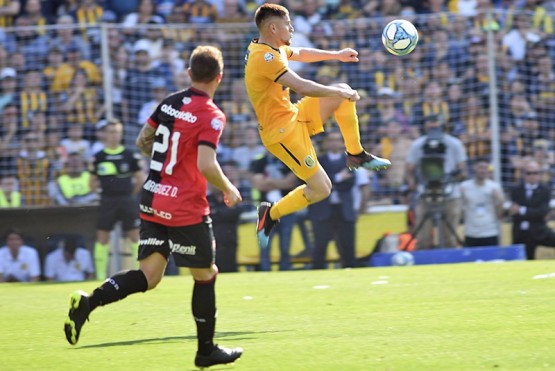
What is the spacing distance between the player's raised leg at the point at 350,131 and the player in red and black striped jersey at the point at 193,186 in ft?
11.8

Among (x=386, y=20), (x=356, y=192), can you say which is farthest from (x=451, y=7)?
(x=356, y=192)

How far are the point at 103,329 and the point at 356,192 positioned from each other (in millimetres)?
7386

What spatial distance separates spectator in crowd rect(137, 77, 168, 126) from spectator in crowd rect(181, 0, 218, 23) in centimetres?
249

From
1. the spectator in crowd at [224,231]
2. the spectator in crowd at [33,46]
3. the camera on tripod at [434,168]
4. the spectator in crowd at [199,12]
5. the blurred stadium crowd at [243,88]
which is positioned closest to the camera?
the spectator in crowd at [224,231]

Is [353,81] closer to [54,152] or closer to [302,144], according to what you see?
[54,152]

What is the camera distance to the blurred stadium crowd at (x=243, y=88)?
54.6 ft

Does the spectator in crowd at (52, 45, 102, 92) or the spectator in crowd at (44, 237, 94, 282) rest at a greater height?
the spectator in crowd at (52, 45, 102, 92)

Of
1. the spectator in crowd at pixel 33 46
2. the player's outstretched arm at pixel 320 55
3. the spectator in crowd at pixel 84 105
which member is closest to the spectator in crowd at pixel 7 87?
the spectator in crowd at pixel 33 46

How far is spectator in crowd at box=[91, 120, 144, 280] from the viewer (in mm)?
14750

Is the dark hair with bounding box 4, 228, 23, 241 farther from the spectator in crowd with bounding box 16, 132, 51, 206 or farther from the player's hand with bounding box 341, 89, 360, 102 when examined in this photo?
the player's hand with bounding box 341, 89, 360, 102

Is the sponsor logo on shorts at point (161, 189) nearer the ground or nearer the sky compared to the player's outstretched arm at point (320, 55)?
nearer the ground

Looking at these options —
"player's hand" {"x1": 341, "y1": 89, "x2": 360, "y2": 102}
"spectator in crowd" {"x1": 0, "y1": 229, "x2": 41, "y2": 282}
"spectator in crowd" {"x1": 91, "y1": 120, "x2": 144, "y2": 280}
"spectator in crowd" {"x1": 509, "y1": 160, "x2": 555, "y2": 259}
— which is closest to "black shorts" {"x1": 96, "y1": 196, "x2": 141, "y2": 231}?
"spectator in crowd" {"x1": 91, "y1": 120, "x2": 144, "y2": 280}

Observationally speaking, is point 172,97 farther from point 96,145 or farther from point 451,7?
point 451,7

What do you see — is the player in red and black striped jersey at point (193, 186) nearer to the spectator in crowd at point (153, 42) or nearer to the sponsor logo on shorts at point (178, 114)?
the sponsor logo on shorts at point (178, 114)
